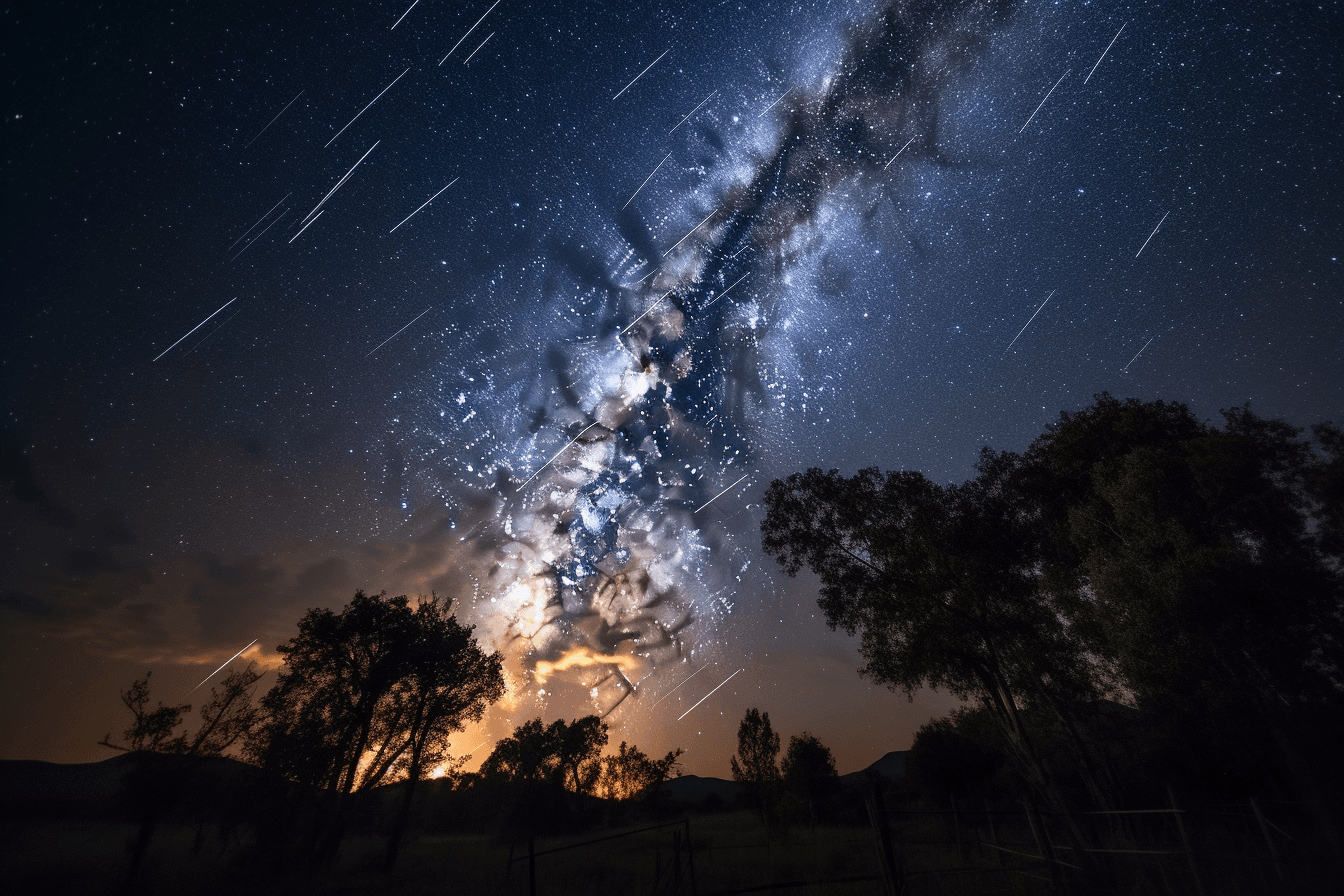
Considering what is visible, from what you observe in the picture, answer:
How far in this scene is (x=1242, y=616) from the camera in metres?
13.6

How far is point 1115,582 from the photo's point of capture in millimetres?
15328

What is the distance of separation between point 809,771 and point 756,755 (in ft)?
22.7

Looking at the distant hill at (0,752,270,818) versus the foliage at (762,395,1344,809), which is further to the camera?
the distant hill at (0,752,270,818)

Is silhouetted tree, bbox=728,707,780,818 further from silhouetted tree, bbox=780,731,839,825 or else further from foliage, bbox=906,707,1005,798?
A: foliage, bbox=906,707,1005,798

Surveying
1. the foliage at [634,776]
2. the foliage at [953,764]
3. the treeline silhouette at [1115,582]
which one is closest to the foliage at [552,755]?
the foliage at [634,776]

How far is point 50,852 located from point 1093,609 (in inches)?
1775

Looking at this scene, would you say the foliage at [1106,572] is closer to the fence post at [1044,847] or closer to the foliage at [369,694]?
the fence post at [1044,847]

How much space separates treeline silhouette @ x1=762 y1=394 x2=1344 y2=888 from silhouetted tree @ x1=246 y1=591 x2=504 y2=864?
20829 mm

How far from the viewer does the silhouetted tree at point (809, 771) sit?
135ft

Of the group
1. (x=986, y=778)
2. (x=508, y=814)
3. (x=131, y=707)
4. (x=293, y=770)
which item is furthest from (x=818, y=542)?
(x=508, y=814)

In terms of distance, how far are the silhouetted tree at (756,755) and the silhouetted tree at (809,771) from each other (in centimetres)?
195

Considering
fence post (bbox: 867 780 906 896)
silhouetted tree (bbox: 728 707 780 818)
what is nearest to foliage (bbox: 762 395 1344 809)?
fence post (bbox: 867 780 906 896)

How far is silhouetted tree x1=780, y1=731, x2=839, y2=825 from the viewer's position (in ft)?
135

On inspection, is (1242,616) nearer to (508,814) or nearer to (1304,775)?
(1304,775)
